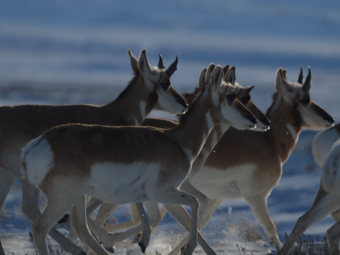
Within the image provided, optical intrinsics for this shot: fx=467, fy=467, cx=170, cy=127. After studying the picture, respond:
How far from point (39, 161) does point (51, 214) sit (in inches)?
22.4

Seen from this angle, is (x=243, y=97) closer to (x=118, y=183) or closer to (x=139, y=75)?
(x=139, y=75)

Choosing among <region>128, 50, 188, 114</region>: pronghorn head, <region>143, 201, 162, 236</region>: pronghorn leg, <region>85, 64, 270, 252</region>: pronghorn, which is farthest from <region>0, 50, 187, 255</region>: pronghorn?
<region>143, 201, 162, 236</region>: pronghorn leg

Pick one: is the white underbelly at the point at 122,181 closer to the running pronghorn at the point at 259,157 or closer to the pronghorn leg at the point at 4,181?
the running pronghorn at the point at 259,157

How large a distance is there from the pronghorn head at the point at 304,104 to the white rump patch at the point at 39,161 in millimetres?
5703

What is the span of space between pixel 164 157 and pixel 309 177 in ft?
77.6

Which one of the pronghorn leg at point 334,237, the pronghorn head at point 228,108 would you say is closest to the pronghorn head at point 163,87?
the pronghorn head at point 228,108

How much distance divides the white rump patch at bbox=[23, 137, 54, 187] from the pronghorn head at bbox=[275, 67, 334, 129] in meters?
5.70

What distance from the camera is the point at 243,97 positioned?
26.4ft

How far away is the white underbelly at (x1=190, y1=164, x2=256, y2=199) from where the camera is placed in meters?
7.96

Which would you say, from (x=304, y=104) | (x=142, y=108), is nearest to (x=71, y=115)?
(x=142, y=108)

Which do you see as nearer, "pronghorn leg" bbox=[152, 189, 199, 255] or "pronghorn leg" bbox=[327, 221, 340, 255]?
"pronghorn leg" bbox=[152, 189, 199, 255]

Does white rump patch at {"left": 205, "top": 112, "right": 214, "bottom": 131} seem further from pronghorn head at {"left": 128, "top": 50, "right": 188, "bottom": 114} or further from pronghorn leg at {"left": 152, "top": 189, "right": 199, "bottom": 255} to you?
pronghorn head at {"left": 128, "top": 50, "right": 188, "bottom": 114}

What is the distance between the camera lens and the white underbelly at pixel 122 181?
4.98 metres

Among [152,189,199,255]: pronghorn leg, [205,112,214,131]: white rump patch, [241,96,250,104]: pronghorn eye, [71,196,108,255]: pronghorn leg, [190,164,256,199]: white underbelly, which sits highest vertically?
[205,112,214,131]: white rump patch
